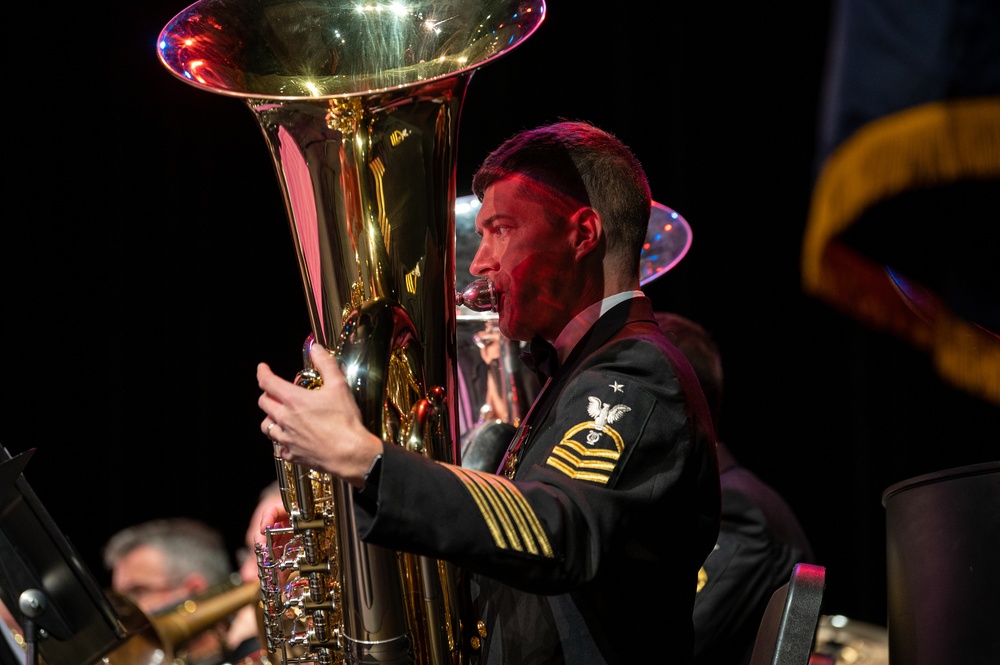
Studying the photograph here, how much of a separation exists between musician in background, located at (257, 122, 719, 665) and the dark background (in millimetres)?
2541

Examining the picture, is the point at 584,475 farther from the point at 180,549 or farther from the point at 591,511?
the point at 180,549

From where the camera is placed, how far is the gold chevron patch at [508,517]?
1381mm

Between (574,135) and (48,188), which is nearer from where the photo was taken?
(574,135)

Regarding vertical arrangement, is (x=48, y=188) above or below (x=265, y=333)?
above

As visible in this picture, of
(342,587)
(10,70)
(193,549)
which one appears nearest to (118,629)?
(342,587)

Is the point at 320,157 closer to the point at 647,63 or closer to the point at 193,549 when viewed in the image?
the point at 193,549

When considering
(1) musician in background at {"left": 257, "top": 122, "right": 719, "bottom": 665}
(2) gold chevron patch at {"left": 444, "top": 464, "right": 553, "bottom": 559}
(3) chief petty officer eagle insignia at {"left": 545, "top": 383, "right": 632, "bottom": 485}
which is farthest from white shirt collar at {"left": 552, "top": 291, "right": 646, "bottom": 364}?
(2) gold chevron patch at {"left": 444, "top": 464, "right": 553, "bottom": 559}

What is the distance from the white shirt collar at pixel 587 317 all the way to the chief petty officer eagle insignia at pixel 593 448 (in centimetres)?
32

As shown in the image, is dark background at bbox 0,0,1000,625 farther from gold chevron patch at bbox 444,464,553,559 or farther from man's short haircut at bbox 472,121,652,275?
gold chevron patch at bbox 444,464,553,559

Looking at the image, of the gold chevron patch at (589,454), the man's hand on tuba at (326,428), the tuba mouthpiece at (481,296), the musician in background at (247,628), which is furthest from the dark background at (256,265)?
the man's hand on tuba at (326,428)

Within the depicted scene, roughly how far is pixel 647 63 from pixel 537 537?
11.4ft

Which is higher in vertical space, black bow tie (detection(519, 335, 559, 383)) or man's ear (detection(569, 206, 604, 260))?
man's ear (detection(569, 206, 604, 260))

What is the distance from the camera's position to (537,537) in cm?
140

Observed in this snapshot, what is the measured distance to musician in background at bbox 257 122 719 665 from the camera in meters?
1.38
